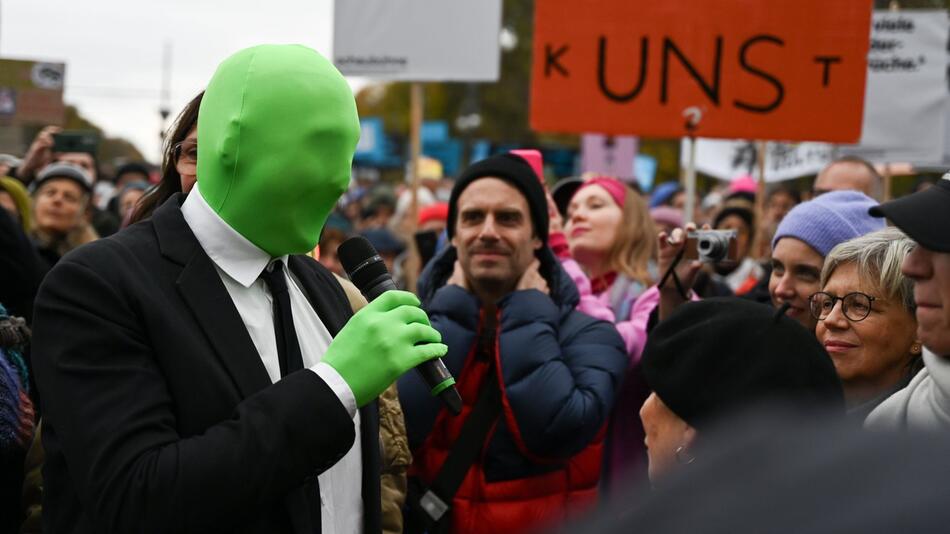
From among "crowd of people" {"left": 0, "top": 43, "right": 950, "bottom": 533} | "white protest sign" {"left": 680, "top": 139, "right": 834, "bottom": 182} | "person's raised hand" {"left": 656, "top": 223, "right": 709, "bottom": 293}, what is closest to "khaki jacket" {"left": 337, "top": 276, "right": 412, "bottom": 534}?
"crowd of people" {"left": 0, "top": 43, "right": 950, "bottom": 533}

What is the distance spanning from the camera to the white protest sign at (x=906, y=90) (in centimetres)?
790

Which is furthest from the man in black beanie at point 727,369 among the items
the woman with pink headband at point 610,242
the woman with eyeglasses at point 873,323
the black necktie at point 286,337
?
the woman with pink headband at point 610,242

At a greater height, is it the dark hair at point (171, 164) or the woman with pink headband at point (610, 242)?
the dark hair at point (171, 164)

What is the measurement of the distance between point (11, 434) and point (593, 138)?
38.0ft

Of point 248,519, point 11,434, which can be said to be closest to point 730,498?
point 248,519

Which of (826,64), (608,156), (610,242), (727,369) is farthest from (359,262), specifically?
(608,156)

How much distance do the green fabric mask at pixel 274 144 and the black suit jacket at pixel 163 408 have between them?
0.12 m

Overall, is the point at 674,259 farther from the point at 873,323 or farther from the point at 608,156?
the point at 608,156

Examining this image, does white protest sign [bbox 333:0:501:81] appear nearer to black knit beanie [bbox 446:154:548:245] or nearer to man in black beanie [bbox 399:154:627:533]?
black knit beanie [bbox 446:154:548:245]

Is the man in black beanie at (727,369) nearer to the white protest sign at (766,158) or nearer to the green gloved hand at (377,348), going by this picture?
the green gloved hand at (377,348)

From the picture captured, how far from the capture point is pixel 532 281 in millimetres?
3705

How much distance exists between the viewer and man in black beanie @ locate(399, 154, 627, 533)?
10.9 feet

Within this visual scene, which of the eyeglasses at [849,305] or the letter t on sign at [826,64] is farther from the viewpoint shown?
the letter t on sign at [826,64]

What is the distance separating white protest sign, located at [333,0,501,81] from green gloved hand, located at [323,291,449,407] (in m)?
4.17
